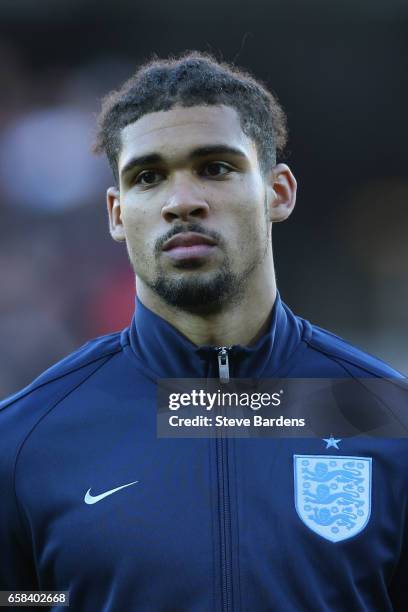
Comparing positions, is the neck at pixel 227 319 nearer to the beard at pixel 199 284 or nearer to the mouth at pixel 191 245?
the beard at pixel 199 284

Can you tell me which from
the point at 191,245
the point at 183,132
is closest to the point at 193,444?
the point at 191,245

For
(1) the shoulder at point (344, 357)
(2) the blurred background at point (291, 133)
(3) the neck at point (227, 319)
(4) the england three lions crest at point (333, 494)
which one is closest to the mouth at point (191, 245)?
(3) the neck at point (227, 319)

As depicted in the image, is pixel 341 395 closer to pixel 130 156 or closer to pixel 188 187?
pixel 188 187

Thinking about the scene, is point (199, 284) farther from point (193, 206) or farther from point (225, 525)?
point (225, 525)

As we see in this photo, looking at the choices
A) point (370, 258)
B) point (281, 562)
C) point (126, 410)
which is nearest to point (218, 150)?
point (126, 410)

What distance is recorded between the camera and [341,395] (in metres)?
1.88

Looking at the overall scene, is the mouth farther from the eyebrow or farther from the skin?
the eyebrow

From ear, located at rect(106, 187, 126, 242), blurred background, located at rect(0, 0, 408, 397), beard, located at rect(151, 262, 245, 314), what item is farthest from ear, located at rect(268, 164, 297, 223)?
blurred background, located at rect(0, 0, 408, 397)

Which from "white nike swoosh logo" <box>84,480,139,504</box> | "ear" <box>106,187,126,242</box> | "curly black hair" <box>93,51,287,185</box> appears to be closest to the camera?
"white nike swoosh logo" <box>84,480,139,504</box>

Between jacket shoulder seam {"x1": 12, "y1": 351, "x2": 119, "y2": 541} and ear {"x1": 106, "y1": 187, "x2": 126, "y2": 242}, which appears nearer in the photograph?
jacket shoulder seam {"x1": 12, "y1": 351, "x2": 119, "y2": 541}

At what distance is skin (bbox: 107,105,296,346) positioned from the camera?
5.85ft

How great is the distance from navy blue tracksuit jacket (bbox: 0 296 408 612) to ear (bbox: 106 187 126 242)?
0.79 ft

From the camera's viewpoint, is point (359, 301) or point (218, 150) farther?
point (359, 301)

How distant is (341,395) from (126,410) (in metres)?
0.47
